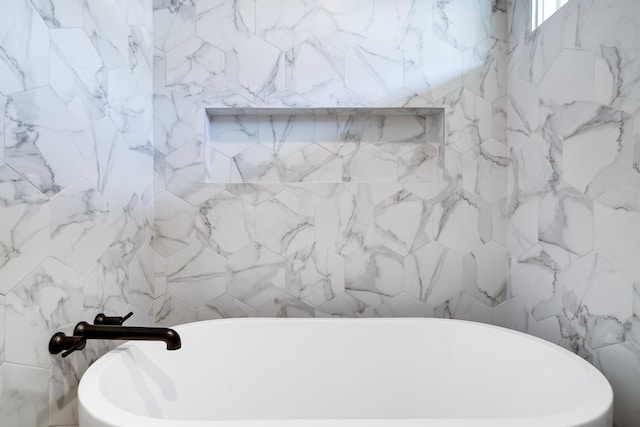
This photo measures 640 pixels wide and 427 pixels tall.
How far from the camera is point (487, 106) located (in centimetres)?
149

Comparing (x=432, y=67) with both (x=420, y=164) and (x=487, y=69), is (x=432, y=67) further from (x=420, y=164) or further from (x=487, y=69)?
(x=420, y=164)

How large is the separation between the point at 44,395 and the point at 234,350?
51 centimetres

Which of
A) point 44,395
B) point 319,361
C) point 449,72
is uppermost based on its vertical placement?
point 449,72

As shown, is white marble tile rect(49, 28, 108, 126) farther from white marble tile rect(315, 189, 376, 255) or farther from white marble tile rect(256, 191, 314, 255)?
white marble tile rect(315, 189, 376, 255)

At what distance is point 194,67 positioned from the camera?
1.47 metres

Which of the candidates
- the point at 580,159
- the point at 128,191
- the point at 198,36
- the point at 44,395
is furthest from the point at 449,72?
the point at 44,395

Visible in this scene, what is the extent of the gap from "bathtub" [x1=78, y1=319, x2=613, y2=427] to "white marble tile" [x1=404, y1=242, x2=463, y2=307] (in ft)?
0.69

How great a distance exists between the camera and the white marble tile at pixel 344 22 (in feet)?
4.83

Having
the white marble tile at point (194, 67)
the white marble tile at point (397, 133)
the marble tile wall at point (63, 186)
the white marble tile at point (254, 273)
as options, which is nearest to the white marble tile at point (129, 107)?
the marble tile wall at point (63, 186)

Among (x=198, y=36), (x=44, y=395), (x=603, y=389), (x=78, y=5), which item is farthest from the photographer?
(x=198, y=36)

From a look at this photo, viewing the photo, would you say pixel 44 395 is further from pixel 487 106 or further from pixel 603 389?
pixel 487 106

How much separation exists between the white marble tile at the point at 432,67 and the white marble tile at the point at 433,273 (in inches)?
24.1

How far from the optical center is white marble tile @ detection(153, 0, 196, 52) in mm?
1468

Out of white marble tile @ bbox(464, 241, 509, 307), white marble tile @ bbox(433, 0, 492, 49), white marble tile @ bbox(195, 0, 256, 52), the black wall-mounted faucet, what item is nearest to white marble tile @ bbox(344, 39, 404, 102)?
white marble tile @ bbox(433, 0, 492, 49)
